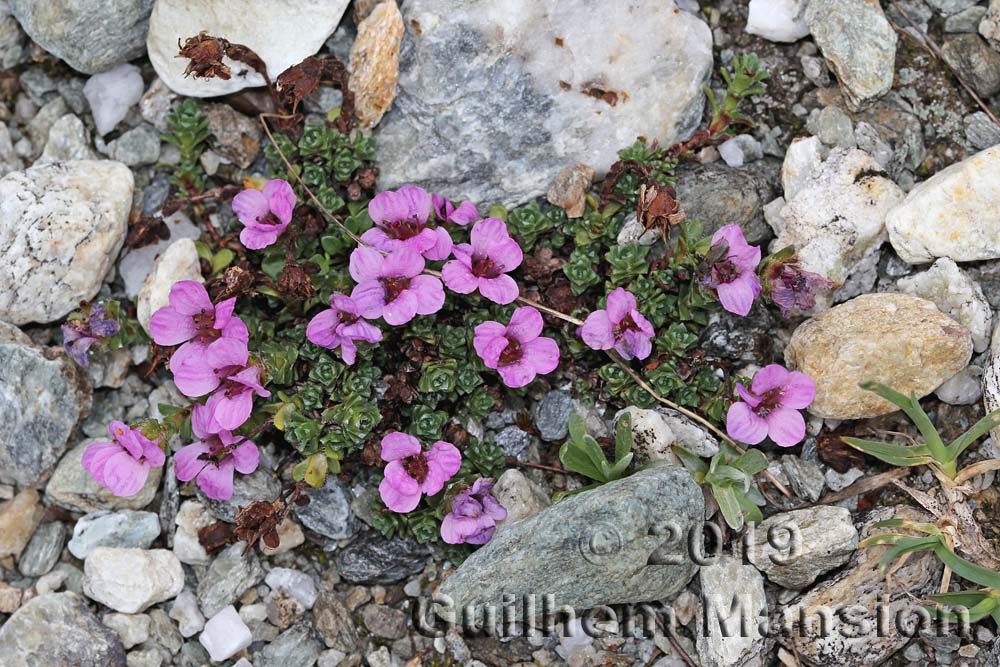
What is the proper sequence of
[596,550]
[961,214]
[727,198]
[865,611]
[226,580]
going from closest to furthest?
1. [596,550]
2. [865,611]
3. [961,214]
4. [226,580]
5. [727,198]

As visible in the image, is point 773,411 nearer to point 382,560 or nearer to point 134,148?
point 382,560

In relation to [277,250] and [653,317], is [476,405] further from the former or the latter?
[277,250]

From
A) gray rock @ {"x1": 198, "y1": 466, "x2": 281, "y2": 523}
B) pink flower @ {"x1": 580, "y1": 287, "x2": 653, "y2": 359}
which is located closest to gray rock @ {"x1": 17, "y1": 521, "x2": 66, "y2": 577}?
gray rock @ {"x1": 198, "y1": 466, "x2": 281, "y2": 523}

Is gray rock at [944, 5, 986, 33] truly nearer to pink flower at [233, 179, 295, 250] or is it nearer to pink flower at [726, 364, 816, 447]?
pink flower at [726, 364, 816, 447]

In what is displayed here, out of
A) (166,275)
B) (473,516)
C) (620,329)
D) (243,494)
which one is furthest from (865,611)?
(166,275)

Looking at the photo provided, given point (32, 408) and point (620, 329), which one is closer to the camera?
point (620, 329)

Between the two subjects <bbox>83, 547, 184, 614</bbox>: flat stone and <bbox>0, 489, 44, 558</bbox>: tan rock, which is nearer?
<bbox>83, 547, 184, 614</bbox>: flat stone

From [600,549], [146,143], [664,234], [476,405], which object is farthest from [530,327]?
[146,143]
